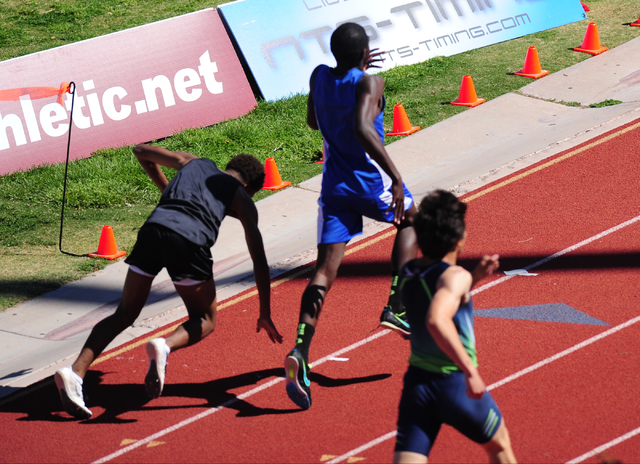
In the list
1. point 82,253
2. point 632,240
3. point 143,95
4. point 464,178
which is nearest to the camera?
point 632,240

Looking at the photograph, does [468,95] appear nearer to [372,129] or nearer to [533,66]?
[533,66]

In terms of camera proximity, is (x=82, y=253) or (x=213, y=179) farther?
(x=82, y=253)

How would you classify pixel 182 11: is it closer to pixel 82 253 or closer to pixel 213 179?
pixel 82 253

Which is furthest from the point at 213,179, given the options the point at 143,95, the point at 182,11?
the point at 182,11

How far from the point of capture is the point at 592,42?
42.6 ft

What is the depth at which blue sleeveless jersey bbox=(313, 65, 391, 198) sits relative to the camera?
18.0ft

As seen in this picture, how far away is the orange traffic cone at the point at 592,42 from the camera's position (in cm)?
1294

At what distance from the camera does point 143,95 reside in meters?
11.2

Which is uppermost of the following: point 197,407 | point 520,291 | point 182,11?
point 182,11

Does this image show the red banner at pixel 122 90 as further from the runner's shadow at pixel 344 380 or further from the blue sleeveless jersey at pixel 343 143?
the runner's shadow at pixel 344 380

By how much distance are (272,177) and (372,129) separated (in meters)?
4.76

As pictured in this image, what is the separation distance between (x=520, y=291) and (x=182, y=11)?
1136 centimetres

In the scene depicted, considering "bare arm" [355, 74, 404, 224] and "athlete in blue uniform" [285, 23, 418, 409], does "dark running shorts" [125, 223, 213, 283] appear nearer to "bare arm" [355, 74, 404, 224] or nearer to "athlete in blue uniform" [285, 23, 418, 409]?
"athlete in blue uniform" [285, 23, 418, 409]

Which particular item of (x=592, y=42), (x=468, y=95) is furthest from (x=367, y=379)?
(x=592, y=42)
